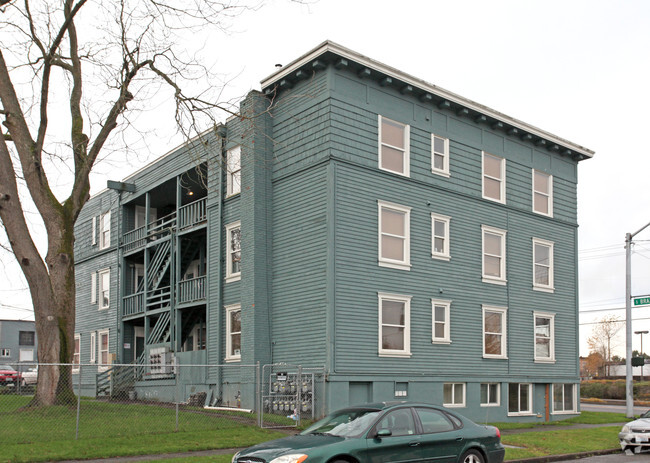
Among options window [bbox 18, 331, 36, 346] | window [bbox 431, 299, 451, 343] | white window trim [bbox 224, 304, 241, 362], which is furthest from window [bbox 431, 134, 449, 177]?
window [bbox 18, 331, 36, 346]

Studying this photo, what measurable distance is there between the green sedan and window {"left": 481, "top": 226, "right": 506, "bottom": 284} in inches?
589

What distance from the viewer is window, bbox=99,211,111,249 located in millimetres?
36272

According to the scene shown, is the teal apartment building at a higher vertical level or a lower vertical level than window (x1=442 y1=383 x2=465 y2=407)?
higher

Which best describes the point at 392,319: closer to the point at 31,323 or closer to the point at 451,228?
the point at 451,228

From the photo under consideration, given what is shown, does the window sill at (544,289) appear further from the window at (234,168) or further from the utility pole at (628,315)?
the window at (234,168)

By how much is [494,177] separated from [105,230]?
19444 mm

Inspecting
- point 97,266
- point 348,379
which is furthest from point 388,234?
point 97,266

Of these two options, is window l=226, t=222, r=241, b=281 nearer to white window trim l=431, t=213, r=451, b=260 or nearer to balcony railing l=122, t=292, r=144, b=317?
white window trim l=431, t=213, r=451, b=260

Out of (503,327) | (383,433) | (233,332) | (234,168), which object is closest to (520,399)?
(503,327)

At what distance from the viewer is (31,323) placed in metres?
73.8

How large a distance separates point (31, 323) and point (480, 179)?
59.3 m

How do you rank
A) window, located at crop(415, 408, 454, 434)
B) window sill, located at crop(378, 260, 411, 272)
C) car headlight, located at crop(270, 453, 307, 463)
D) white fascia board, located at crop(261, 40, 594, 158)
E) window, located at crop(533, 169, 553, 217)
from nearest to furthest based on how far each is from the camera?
car headlight, located at crop(270, 453, 307, 463)
window, located at crop(415, 408, 454, 434)
white fascia board, located at crop(261, 40, 594, 158)
window sill, located at crop(378, 260, 411, 272)
window, located at crop(533, 169, 553, 217)

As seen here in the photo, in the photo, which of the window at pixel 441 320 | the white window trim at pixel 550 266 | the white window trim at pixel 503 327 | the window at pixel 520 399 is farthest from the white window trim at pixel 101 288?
→ the white window trim at pixel 550 266

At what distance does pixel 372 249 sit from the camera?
23359 millimetres
